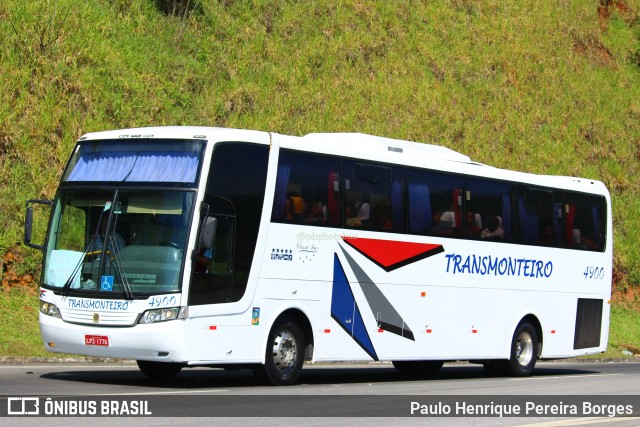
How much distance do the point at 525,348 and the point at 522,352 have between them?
13 centimetres

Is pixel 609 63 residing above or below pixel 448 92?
above

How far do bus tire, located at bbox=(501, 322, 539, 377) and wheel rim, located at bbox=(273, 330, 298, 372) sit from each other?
6425mm

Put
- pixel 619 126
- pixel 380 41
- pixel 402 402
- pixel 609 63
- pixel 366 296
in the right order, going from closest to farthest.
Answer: pixel 402 402, pixel 366 296, pixel 380 41, pixel 619 126, pixel 609 63

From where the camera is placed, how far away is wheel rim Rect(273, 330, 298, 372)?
15508 millimetres

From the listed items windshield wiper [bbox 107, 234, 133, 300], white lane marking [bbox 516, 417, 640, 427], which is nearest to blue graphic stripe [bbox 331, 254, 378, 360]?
windshield wiper [bbox 107, 234, 133, 300]

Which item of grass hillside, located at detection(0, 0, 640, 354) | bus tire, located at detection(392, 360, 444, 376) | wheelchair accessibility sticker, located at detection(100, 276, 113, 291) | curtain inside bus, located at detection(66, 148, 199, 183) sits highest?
grass hillside, located at detection(0, 0, 640, 354)

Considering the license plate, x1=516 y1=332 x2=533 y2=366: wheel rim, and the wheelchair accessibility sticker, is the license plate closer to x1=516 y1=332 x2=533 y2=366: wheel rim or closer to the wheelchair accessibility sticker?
the wheelchair accessibility sticker

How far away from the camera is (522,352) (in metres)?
21.4

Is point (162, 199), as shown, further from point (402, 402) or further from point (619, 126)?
point (619, 126)

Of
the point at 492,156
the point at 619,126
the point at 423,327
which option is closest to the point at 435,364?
the point at 423,327

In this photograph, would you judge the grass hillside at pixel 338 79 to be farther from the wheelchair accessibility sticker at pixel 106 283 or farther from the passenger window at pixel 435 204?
the passenger window at pixel 435 204

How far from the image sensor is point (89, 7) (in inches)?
1126

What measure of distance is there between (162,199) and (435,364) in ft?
27.8

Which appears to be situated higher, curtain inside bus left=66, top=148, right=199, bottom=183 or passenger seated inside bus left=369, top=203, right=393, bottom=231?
curtain inside bus left=66, top=148, right=199, bottom=183
